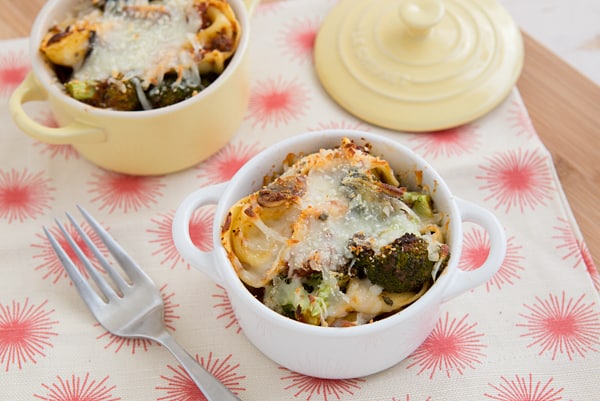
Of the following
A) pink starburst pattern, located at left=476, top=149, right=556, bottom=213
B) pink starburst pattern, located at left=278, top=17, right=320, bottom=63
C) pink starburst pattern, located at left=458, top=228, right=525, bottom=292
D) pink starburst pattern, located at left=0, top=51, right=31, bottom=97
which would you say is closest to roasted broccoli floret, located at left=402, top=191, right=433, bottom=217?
pink starburst pattern, located at left=458, top=228, right=525, bottom=292

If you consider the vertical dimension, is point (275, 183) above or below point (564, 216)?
above

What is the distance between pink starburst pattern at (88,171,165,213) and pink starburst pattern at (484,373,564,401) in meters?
0.84

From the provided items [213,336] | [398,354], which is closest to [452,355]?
[398,354]

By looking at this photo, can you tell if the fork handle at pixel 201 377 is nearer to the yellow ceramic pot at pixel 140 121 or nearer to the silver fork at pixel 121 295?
the silver fork at pixel 121 295

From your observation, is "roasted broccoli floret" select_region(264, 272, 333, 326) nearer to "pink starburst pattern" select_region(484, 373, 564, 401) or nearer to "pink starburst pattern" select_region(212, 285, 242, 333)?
"pink starburst pattern" select_region(212, 285, 242, 333)

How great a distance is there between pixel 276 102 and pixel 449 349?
0.77 m

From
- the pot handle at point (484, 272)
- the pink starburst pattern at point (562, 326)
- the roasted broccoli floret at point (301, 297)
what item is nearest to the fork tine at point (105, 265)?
the roasted broccoli floret at point (301, 297)

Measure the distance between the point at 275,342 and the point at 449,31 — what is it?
0.99m

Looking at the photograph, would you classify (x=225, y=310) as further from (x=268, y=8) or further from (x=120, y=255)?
(x=268, y=8)

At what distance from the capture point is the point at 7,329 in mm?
1478

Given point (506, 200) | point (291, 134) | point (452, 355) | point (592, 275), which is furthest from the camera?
point (291, 134)

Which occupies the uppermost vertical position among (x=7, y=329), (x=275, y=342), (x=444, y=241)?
(x=444, y=241)

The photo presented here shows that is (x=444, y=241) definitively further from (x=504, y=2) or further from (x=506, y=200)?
(x=504, y=2)

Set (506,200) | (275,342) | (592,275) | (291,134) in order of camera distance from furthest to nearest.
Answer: (291,134) < (506,200) < (592,275) < (275,342)
